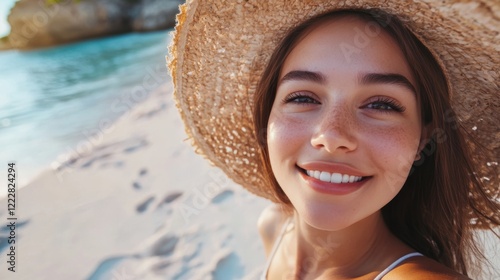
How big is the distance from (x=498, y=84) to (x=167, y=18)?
886 inches

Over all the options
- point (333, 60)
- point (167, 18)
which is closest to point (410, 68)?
point (333, 60)

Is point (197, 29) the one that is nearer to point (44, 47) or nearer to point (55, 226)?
point (55, 226)

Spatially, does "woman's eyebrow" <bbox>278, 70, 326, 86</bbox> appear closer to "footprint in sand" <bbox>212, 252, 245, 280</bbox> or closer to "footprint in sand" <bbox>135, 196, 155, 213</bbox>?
"footprint in sand" <bbox>212, 252, 245, 280</bbox>

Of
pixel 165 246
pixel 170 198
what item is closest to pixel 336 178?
pixel 165 246

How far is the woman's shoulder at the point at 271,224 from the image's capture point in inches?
78.4

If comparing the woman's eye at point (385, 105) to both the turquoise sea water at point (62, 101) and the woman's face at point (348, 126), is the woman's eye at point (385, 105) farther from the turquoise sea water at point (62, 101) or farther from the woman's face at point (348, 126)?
the turquoise sea water at point (62, 101)

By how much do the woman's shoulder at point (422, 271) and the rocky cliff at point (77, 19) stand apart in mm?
22647

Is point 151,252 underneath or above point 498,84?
underneath

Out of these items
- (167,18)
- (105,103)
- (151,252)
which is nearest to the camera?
(151,252)

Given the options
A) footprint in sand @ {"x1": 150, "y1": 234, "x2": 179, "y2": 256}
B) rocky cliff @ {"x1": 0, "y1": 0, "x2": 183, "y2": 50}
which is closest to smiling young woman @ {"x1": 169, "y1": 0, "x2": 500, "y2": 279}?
footprint in sand @ {"x1": 150, "y1": 234, "x2": 179, "y2": 256}

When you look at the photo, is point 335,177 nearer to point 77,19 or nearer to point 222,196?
point 222,196

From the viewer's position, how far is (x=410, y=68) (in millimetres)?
1276

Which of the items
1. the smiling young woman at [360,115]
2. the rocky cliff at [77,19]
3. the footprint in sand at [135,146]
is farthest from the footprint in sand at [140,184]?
the rocky cliff at [77,19]

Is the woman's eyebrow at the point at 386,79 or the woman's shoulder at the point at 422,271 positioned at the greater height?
the woman's eyebrow at the point at 386,79
